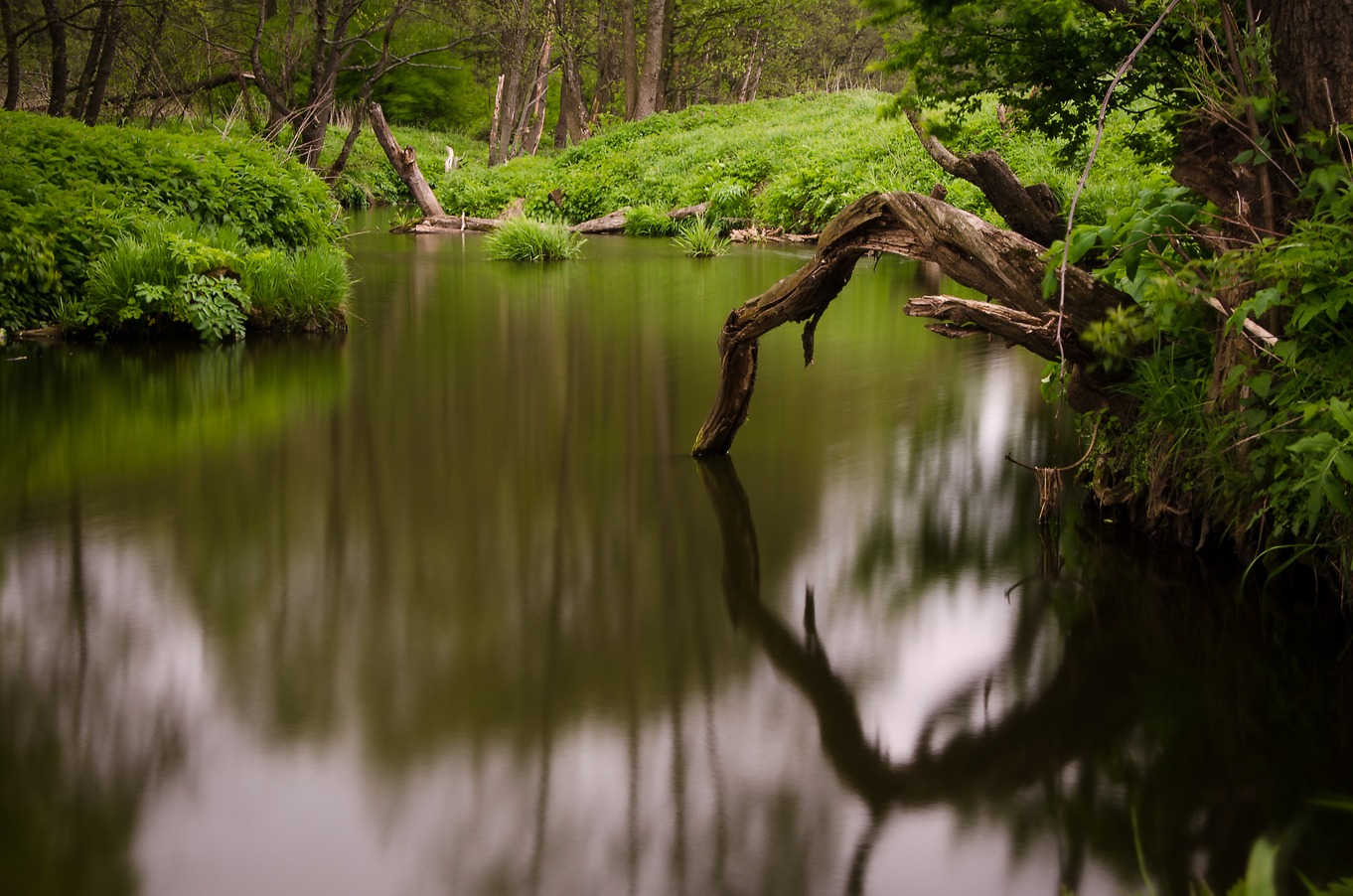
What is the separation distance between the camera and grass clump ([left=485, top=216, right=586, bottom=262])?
54.1 ft

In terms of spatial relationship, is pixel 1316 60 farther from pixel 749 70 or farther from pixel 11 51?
pixel 749 70

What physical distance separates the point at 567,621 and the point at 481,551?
812 mm

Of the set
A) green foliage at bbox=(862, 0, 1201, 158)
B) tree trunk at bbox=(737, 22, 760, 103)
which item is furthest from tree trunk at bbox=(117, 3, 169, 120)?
tree trunk at bbox=(737, 22, 760, 103)

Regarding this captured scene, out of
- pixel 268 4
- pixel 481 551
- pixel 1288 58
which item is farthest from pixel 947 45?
pixel 268 4

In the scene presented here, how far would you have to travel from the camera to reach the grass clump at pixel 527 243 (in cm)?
1648

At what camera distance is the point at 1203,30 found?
13.9 feet

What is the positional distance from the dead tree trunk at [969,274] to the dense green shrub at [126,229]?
5.71 m

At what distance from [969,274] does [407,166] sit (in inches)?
700

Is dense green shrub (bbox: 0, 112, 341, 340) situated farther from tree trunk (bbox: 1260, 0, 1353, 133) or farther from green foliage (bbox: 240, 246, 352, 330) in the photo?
tree trunk (bbox: 1260, 0, 1353, 133)

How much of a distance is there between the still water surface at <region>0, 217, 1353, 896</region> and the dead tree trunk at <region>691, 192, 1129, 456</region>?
2.80 feet

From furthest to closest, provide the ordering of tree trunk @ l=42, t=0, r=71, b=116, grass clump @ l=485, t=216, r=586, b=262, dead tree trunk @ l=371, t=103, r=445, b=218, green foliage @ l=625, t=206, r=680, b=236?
green foliage @ l=625, t=206, r=680, b=236, dead tree trunk @ l=371, t=103, r=445, b=218, grass clump @ l=485, t=216, r=586, b=262, tree trunk @ l=42, t=0, r=71, b=116

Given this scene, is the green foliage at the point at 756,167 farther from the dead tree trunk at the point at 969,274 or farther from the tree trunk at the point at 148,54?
the dead tree trunk at the point at 969,274

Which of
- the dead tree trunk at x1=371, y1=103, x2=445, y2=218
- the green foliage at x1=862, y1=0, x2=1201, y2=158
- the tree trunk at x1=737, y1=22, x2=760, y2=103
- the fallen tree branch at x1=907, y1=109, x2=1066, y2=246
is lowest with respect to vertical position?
the fallen tree branch at x1=907, y1=109, x2=1066, y2=246

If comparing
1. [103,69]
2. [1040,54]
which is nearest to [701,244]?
[103,69]
